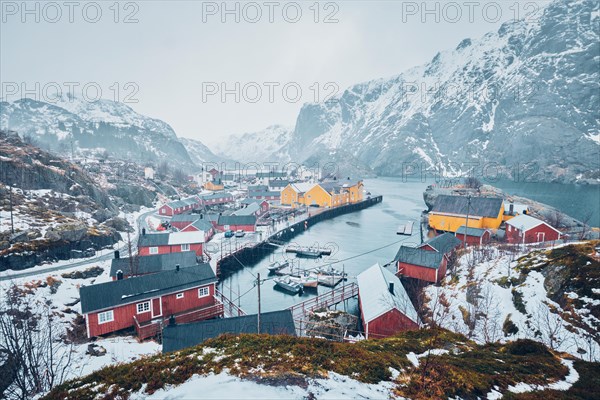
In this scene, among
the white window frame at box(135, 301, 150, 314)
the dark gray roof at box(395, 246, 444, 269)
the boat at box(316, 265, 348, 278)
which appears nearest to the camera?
the white window frame at box(135, 301, 150, 314)

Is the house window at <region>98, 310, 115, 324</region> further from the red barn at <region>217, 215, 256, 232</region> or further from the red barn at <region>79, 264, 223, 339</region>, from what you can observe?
the red barn at <region>217, 215, 256, 232</region>

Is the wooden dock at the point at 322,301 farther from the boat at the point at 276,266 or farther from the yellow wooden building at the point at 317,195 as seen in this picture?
the yellow wooden building at the point at 317,195

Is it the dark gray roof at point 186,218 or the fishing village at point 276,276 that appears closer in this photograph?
the fishing village at point 276,276

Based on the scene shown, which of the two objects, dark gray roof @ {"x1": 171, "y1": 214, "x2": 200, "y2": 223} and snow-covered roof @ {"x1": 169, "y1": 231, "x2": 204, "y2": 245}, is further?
dark gray roof @ {"x1": 171, "y1": 214, "x2": 200, "y2": 223}

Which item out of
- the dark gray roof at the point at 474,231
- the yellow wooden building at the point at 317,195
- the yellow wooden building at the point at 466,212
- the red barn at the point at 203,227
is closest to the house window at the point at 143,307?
the red barn at the point at 203,227

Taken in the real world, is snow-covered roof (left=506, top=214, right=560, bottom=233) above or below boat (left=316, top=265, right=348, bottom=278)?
above

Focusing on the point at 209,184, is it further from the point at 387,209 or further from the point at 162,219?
the point at 387,209

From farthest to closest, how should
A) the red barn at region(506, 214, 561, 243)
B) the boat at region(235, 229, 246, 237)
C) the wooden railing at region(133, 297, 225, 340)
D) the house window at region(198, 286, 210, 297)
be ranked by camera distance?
the boat at region(235, 229, 246, 237) → the red barn at region(506, 214, 561, 243) → the house window at region(198, 286, 210, 297) → the wooden railing at region(133, 297, 225, 340)

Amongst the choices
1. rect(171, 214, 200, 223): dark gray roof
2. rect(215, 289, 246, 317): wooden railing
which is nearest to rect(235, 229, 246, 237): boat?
rect(171, 214, 200, 223): dark gray roof
